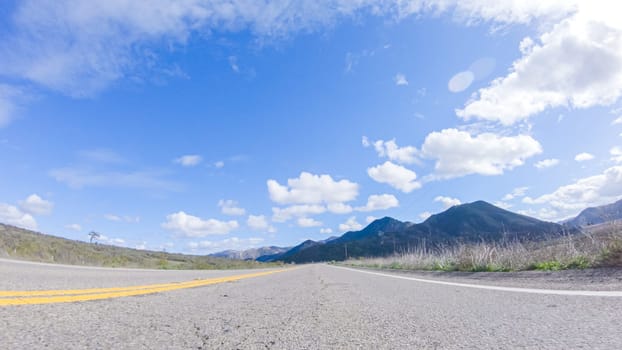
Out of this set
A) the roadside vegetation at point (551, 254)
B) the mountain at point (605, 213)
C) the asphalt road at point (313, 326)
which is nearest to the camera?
the asphalt road at point (313, 326)

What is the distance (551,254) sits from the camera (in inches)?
313

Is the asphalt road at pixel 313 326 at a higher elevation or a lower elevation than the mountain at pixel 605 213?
lower

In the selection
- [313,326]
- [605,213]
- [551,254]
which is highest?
[605,213]

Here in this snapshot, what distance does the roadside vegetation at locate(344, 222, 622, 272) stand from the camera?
6020 millimetres

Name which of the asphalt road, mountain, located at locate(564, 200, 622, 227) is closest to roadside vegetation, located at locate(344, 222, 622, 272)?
mountain, located at locate(564, 200, 622, 227)

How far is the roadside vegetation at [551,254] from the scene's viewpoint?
6020 millimetres

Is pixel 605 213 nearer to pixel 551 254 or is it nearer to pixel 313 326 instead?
pixel 551 254

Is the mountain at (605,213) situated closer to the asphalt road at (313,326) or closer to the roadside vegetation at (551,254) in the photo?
the roadside vegetation at (551,254)

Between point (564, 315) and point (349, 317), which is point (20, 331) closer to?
point (349, 317)

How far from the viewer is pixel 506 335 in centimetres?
184

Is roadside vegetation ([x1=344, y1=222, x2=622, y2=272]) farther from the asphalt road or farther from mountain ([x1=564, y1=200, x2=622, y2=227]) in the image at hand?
the asphalt road

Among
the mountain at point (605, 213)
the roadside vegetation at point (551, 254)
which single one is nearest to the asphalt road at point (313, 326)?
the roadside vegetation at point (551, 254)

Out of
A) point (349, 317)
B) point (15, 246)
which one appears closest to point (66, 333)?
point (349, 317)

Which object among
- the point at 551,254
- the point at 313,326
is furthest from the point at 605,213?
the point at 313,326
